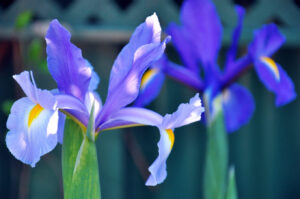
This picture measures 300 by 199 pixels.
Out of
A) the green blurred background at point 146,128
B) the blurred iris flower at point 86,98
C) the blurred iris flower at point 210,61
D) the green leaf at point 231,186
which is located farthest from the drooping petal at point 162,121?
the green blurred background at point 146,128

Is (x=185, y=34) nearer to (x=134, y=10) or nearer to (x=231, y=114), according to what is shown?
(x=231, y=114)

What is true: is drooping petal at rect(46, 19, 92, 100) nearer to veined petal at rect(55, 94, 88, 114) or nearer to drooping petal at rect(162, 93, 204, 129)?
veined petal at rect(55, 94, 88, 114)

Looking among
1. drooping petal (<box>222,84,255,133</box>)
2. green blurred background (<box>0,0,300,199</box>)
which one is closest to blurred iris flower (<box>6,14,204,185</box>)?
drooping petal (<box>222,84,255,133</box>)

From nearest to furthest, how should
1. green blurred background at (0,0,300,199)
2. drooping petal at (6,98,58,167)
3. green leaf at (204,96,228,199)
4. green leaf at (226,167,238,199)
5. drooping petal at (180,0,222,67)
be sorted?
drooping petal at (6,98,58,167)
green leaf at (226,167,238,199)
green leaf at (204,96,228,199)
drooping petal at (180,0,222,67)
green blurred background at (0,0,300,199)

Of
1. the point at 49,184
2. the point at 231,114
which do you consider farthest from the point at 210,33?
the point at 49,184

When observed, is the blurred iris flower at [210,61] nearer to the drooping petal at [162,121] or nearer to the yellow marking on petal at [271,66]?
the yellow marking on petal at [271,66]
